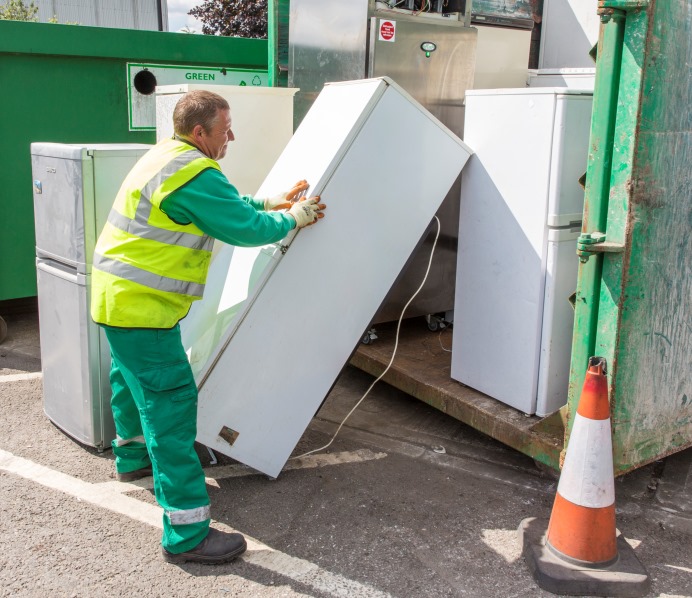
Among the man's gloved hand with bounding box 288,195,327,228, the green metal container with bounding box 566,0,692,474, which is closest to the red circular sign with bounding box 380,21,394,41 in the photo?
the man's gloved hand with bounding box 288,195,327,228

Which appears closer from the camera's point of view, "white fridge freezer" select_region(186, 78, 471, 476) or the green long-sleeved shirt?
the green long-sleeved shirt

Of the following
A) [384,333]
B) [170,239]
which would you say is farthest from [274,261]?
[384,333]

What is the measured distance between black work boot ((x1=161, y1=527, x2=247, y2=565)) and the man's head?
1.51 m

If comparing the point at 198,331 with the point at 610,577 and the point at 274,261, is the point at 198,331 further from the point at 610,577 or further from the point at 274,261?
the point at 610,577

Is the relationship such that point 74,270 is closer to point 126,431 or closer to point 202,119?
point 126,431

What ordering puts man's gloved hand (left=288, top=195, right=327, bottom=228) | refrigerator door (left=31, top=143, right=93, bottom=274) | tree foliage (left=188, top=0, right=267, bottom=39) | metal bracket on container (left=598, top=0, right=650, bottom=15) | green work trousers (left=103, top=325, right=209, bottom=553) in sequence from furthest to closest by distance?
1. tree foliage (left=188, top=0, right=267, bottom=39)
2. refrigerator door (left=31, top=143, right=93, bottom=274)
3. man's gloved hand (left=288, top=195, right=327, bottom=228)
4. green work trousers (left=103, top=325, right=209, bottom=553)
5. metal bracket on container (left=598, top=0, right=650, bottom=15)

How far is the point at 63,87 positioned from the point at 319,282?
126 inches

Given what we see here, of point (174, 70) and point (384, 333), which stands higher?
point (174, 70)

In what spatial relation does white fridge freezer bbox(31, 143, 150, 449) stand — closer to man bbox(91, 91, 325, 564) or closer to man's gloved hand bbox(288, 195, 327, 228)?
man bbox(91, 91, 325, 564)

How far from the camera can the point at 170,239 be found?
2920 mm

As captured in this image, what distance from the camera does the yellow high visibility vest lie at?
9.39 ft

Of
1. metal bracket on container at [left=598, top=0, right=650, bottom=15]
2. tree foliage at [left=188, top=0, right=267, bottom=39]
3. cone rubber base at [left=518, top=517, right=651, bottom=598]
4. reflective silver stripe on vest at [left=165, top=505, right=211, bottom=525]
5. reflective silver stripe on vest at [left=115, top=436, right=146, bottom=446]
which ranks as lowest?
cone rubber base at [left=518, top=517, right=651, bottom=598]

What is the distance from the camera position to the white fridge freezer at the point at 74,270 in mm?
3658

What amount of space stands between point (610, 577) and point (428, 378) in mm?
1483
